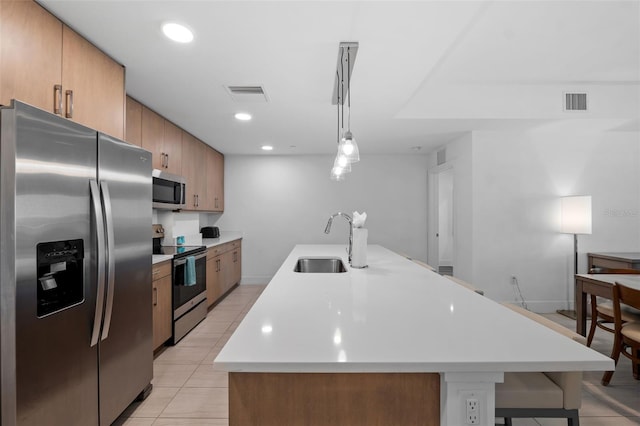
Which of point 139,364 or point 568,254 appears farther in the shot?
point 568,254

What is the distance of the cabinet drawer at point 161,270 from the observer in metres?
2.80

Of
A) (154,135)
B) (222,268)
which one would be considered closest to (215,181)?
(222,268)

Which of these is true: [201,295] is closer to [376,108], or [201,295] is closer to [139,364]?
[139,364]

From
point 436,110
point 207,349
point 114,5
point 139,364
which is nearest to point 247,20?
point 114,5

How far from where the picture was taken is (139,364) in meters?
2.18

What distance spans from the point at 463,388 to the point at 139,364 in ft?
6.79

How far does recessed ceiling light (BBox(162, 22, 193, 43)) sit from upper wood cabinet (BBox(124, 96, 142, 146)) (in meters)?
1.26

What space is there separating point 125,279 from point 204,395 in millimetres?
1042

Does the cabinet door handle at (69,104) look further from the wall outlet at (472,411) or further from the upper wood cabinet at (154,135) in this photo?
the wall outlet at (472,411)

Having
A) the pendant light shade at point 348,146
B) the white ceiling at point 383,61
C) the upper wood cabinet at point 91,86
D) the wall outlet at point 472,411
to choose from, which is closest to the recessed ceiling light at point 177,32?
the white ceiling at point 383,61

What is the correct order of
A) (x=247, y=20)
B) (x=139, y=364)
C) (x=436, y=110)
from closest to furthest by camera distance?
(x=247, y=20) < (x=139, y=364) < (x=436, y=110)

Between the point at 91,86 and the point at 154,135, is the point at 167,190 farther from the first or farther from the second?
the point at 91,86

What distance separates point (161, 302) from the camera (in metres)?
2.96

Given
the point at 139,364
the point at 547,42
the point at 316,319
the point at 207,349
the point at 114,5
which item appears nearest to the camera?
the point at 316,319
